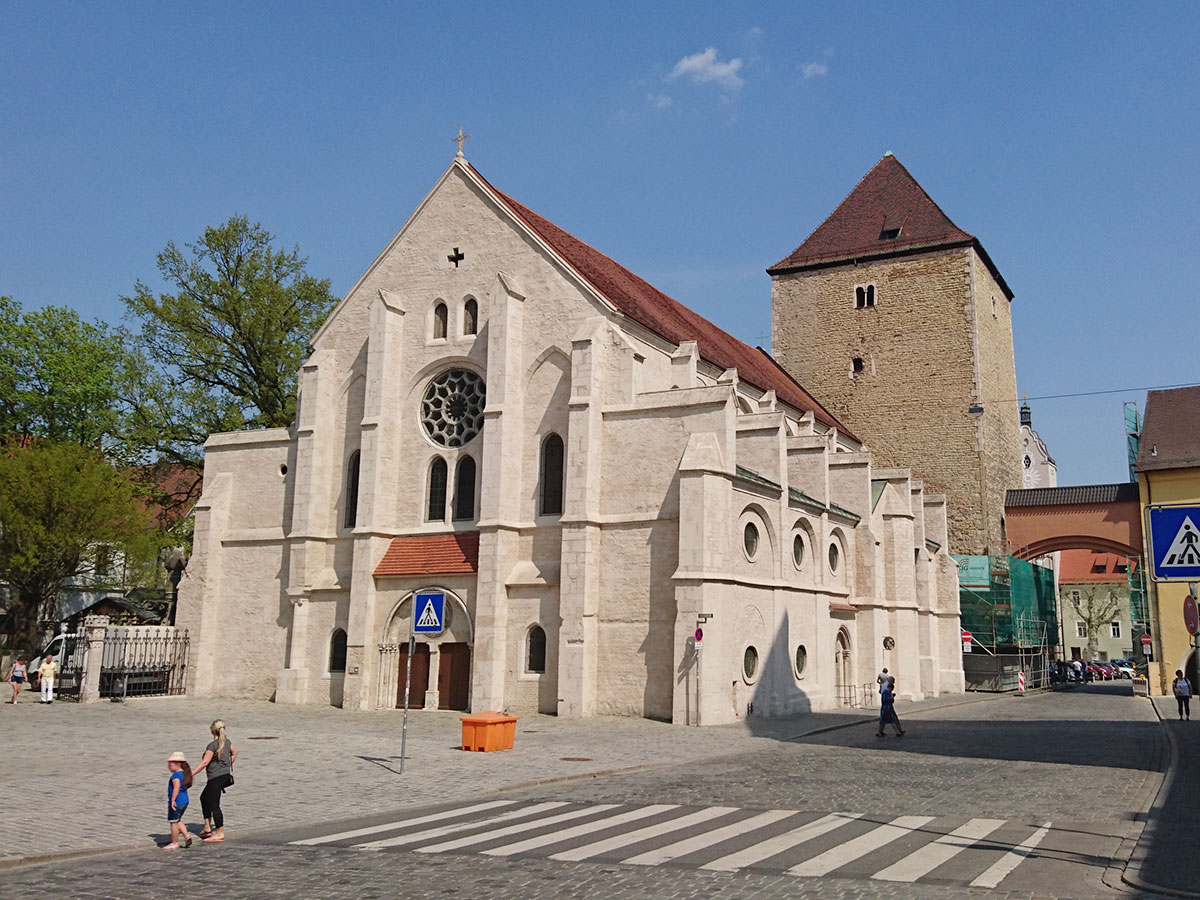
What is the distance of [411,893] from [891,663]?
1227 inches

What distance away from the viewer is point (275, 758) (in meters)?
17.9

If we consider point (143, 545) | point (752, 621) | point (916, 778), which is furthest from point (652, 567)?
point (143, 545)

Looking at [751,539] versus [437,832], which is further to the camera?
[751,539]

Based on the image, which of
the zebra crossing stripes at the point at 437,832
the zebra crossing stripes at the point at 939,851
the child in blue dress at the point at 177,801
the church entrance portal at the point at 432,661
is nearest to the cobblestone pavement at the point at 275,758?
the child in blue dress at the point at 177,801

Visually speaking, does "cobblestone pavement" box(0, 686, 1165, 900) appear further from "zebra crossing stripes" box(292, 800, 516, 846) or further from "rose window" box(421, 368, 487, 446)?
"rose window" box(421, 368, 487, 446)

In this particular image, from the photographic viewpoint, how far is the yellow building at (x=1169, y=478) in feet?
131

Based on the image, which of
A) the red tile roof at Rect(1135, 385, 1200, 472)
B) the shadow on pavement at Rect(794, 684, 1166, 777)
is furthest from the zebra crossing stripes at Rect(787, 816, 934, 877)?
the red tile roof at Rect(1135, 385, 1200, 472)

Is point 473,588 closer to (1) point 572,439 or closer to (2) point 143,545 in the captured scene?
(1) point 572,439

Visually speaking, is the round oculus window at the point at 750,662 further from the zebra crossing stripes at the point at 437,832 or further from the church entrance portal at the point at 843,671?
the zebra crossing stripes at the point at 437,832

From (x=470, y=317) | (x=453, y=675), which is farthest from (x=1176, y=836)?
(x=470, y=317)

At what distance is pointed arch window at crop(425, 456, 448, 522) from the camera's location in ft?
101

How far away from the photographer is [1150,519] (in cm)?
985

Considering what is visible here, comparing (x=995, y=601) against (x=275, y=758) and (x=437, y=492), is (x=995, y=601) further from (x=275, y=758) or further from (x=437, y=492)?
(x=275, y=758)

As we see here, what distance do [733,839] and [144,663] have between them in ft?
82.5
